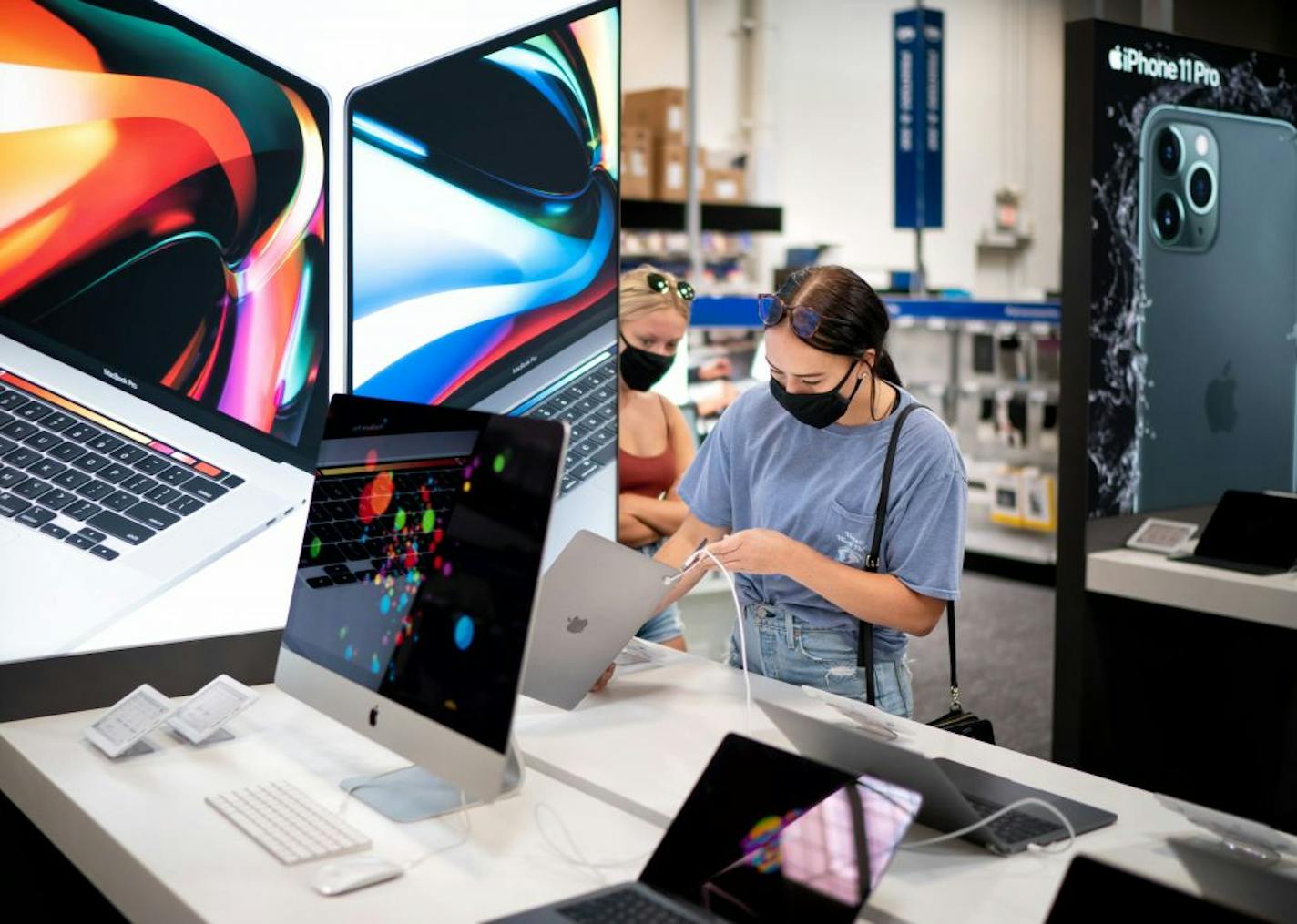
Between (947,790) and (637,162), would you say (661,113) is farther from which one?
(947,790)

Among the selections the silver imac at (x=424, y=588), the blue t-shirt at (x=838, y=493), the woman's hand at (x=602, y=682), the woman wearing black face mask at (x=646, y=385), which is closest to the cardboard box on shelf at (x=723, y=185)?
the woman wearing black face mask at (x=646, y=385)

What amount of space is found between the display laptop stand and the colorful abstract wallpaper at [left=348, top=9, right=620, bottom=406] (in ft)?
3.02

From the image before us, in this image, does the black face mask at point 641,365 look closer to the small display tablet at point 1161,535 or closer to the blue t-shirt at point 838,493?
the blue t-shirt at point 838,493

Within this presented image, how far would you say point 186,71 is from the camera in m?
2.34

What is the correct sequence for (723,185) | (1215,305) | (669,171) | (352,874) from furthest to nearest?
(723,185) → (669,171) → (1215,305) → (352,874)

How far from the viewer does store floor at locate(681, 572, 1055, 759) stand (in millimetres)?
4742

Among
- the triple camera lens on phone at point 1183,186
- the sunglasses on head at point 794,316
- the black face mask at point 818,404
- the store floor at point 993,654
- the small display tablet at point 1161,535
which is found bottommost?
the store floor at point 993,654

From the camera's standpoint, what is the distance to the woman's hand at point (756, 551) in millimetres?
2285

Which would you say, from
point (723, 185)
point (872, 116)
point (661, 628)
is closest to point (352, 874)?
point (661, 628)

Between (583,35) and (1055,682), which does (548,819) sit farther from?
(1055,682)

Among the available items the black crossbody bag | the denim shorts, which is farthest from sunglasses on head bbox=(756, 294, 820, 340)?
the denim shorts

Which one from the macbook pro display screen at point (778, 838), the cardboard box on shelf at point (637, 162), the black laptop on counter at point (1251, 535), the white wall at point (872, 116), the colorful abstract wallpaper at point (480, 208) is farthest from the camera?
the white wall at point (872, 116)

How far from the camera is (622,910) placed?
1.45 m

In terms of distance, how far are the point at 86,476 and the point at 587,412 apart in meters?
1.07
